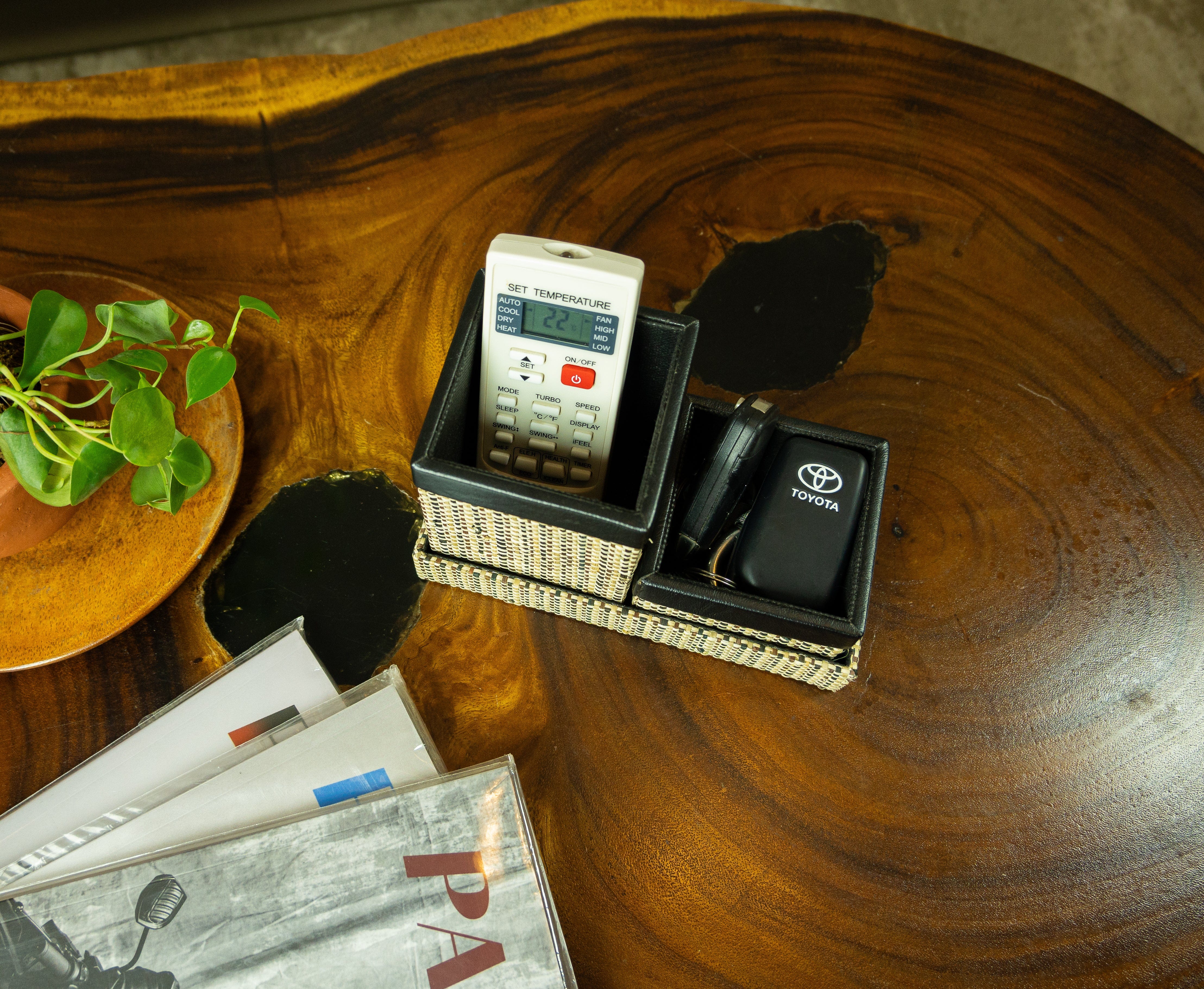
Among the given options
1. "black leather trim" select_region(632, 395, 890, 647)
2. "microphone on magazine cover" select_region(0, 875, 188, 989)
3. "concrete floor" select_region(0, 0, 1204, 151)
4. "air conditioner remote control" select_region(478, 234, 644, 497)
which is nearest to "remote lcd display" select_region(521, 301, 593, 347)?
"air conditioner remote control" select_region(478, 234, 644, 497)

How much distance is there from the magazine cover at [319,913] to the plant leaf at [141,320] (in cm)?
35

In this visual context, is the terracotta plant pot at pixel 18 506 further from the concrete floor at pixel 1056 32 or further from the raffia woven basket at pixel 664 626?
the concrete floor at pixel 1056 32

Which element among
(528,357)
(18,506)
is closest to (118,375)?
(18,506)

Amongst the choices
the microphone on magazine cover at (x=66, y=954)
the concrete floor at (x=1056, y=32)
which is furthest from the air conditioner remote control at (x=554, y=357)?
the concrete floor at (x=1056, y=32)

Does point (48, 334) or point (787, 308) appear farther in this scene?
point (787, 308)

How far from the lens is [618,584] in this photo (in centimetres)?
56

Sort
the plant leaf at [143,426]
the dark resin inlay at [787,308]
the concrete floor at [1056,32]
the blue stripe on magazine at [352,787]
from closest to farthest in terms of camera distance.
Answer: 1. the plant leaf at [143,426]
2. the blue stripe on magazine at [352,787]
3. the dark resin inlay at [787,308]
4. the concrete floor at [1056,32]

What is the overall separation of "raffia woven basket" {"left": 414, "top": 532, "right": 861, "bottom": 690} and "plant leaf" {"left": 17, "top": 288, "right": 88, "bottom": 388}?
0.25m

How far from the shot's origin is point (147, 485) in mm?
549

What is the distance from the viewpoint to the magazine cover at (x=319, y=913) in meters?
0.54

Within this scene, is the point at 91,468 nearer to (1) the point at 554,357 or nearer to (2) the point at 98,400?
(2) the point at 98,400

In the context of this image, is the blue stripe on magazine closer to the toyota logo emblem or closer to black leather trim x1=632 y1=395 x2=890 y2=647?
black leather trim x1=632 y1=395 x2=890 y2=647

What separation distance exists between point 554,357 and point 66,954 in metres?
0.52

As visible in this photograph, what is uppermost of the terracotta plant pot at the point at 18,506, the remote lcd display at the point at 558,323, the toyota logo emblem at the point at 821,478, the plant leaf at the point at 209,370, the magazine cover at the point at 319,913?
the remote lcd display at the point at 558,323
